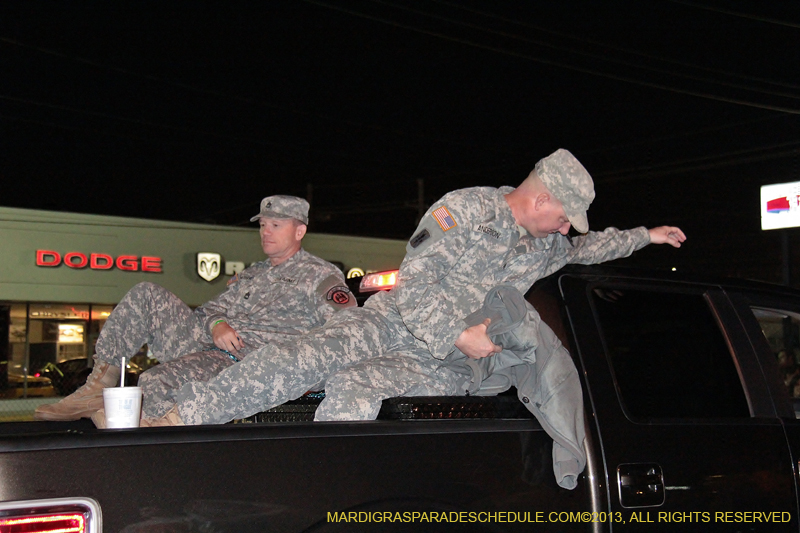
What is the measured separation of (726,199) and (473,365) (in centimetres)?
3807

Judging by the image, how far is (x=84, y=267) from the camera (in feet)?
67.8

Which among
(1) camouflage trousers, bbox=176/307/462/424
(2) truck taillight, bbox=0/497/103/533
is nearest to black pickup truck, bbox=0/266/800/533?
(2) truck taillight, bbox=0/497/103/533

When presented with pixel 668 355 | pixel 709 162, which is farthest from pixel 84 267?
pixel 668 355

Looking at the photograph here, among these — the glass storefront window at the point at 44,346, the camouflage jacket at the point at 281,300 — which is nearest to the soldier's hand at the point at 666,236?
the camouflage jacket at the point at 281,300

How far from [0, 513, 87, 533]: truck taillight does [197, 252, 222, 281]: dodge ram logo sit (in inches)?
829

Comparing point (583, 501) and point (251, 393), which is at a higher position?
point (251, 393)

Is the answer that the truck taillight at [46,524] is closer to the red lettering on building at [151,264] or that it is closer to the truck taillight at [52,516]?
the truck taillight at [52,516]

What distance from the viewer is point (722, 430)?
286 centimetres

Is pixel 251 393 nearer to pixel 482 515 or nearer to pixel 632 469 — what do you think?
pixel 482 515

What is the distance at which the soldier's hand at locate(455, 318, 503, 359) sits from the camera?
106 inches

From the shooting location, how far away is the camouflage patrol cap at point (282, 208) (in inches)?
168

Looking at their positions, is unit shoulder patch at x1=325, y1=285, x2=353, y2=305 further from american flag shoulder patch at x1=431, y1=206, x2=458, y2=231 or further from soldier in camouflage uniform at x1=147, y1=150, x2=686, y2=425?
american flag shoulder patch at x1=431, y1=206, x2=458, y2=231

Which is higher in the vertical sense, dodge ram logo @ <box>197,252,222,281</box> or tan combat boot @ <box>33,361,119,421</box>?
dodge ram logo @ <box>197,252,222,281</box>

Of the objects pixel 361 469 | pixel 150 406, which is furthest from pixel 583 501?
pixel 150 406
